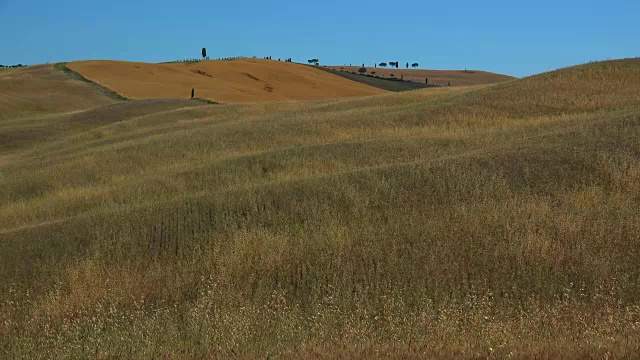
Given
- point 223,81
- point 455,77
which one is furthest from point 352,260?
point 455,77

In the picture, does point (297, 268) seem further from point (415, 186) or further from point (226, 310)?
point (415, 186)

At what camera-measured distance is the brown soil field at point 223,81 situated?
7961 centimetres

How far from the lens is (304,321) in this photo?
9.13m

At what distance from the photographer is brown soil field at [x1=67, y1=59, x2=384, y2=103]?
79.6 m

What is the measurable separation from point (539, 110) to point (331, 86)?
70.8 m

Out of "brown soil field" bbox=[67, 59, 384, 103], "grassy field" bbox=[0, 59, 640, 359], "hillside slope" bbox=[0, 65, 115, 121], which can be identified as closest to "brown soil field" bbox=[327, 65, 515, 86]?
"brown soil field" bbox=[67, 59, 384, 103]

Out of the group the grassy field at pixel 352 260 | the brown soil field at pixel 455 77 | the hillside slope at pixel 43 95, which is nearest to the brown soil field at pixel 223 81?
the hillside slope at pixel 43 95

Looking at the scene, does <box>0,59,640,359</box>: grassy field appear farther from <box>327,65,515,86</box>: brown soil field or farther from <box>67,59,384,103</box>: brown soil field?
<box>327,65,515,86</box>: brown soil field

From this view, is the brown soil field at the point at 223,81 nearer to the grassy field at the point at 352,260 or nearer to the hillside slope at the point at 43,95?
the hillside slope at the point at 43,95

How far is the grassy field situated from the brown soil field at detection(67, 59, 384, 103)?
5690 centimetres

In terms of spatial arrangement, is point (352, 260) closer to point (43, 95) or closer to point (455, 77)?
point (43, 95)

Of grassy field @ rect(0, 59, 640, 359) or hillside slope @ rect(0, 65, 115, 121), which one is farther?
hillside slope @ rect(0, 65, 115, 121)

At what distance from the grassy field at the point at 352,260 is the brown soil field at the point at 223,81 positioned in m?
56.9

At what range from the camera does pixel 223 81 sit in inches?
3686
